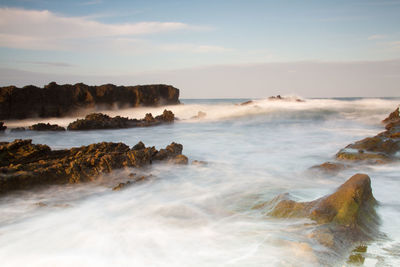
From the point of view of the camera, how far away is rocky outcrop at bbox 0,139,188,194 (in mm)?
4250

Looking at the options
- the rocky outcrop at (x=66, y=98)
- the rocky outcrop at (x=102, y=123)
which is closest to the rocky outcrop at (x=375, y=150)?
the rocky outcrop at (x=102, y=123)

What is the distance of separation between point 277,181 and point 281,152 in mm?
2738

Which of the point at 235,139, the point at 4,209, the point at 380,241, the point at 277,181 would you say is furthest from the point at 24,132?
the point at 380,241

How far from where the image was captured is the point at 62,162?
15.7 ft

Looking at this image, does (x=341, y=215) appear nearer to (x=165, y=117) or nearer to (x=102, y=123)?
(x=102, y=123)

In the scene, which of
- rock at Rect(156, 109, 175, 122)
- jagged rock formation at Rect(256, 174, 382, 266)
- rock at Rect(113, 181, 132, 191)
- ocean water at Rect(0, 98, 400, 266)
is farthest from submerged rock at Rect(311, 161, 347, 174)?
rock at Rect(156, 109, 175, 122)

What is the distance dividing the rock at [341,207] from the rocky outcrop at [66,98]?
1501 centimetres

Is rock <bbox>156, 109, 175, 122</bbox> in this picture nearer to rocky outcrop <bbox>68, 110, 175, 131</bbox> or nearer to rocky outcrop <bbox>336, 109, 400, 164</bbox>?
rocky outcrop <bbox>68, 110, 175, 131</bbox>

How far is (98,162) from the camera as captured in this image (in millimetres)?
4859

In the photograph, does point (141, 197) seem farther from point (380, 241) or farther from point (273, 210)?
point (380, 241)

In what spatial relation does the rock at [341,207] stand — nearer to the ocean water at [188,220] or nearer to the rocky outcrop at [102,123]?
the ocean water at [188,220]

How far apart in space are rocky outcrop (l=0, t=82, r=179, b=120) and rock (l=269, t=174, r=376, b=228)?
15.0 m

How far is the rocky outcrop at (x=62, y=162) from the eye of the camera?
4250mm

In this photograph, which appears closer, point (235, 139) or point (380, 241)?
point (380, 241)
